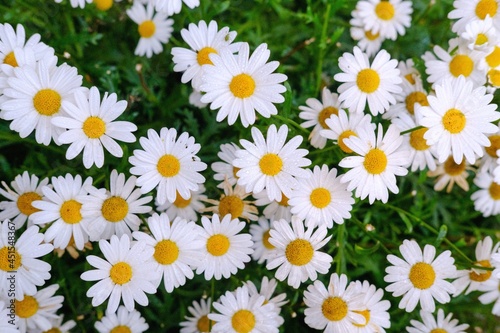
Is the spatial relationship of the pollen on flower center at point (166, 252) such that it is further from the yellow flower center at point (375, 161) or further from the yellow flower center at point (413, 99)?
the yellow flower center at point (413, 99)

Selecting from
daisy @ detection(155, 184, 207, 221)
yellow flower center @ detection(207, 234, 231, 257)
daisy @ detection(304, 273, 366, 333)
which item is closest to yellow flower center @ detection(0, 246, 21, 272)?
daisy @ detection(155, 184, 207, 221)

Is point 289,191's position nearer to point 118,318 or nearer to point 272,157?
point 272,157

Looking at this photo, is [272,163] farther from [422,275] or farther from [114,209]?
[422,275]

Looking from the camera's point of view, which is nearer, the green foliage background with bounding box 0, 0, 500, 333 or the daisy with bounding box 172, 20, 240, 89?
the daisy with bounding box 172, 20, 240, 89

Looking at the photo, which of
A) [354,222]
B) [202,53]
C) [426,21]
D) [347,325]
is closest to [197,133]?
[202,53]

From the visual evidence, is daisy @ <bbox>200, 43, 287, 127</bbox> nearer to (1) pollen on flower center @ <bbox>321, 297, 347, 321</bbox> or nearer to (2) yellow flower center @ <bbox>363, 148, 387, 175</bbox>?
(2) yellow flower center @ <bbox>363, 148, 387, 175</bbox>

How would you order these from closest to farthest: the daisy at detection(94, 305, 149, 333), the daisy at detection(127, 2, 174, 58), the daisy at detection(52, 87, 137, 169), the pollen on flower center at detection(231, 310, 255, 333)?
the daisy at detection(52, 87, 137, 169) < the pollen on flower center at detection(231, 310, 255, 333) < the daisy at detection(94, 305, 149, 333) < the daisy at detection(127, 2, 174, 58)
